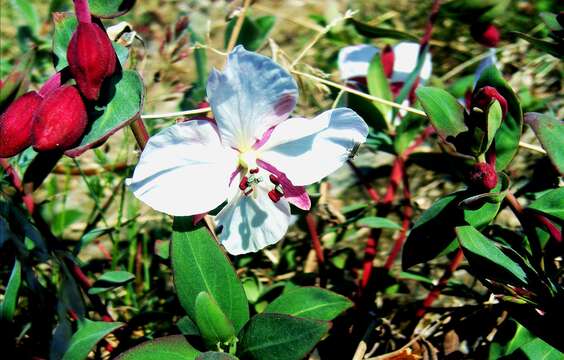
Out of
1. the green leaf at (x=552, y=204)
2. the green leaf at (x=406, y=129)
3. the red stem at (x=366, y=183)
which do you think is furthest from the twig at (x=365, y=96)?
the green leaf at (x=552, y=204)

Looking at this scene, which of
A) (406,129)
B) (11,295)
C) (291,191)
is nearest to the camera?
(291,191)

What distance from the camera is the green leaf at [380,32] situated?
1.46 meters

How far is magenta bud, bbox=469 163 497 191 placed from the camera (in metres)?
0.94

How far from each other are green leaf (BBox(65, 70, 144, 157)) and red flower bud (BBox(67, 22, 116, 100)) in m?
0.04

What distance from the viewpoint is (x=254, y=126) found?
941mm

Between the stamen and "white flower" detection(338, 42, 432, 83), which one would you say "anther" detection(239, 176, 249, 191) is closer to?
Result: the stamen

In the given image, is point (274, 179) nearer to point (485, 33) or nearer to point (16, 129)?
point (16, 129)

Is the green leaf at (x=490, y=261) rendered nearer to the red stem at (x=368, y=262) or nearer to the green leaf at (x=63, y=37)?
the red stem at (x=368, y=262)

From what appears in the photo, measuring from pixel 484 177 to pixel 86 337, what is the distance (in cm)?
61

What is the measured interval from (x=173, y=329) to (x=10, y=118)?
562 mm

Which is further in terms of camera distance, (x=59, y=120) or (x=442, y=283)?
(x=442, y=283)

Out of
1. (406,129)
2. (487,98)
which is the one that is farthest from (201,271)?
(406,129)

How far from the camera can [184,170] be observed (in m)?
0.92

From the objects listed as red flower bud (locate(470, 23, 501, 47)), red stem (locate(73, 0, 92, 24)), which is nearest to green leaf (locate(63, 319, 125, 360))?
red stem (locate(73, 0, 92, 24))
